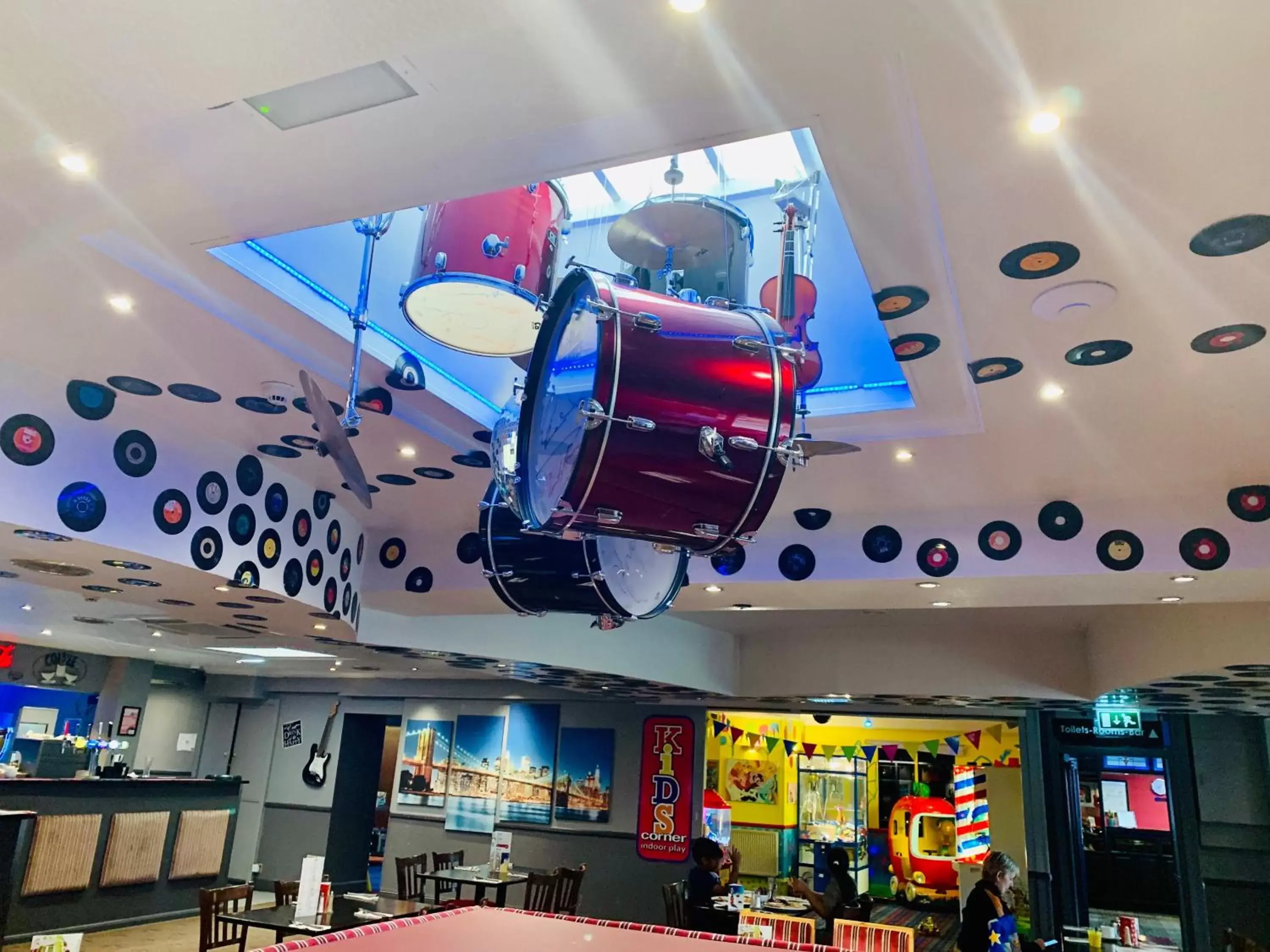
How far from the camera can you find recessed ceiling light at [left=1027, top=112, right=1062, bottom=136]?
A: 6.60 ft

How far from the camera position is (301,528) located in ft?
18.9

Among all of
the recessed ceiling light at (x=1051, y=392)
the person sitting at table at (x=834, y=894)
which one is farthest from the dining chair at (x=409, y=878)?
the recessed ceiling light at (x=1051, y=392)

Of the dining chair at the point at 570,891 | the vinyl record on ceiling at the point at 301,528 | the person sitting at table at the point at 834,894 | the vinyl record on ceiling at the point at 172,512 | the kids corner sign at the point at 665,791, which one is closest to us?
the vinyl record on ceiling at the point at 172,512

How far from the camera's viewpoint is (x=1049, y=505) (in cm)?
481

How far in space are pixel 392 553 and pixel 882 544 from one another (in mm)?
3640

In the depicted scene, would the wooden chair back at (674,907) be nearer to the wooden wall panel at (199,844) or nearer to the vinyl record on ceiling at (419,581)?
the vinyl record on ceiling at (419,581)

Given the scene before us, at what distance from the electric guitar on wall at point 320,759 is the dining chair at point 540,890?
5282mm

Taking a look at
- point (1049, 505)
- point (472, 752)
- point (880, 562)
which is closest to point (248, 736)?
point (472, 752)

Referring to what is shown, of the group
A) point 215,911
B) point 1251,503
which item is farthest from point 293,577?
point 1251,503

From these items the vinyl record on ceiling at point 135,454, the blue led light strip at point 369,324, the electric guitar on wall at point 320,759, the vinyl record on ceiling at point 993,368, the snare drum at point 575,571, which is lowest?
the electric guitar on wall at point 320,759

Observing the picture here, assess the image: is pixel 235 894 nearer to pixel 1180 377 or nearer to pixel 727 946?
pixel 727 946

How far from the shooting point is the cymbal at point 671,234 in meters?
3.26

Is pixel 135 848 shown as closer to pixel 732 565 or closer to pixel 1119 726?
pixel 732 565

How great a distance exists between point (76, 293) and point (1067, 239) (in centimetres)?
333
